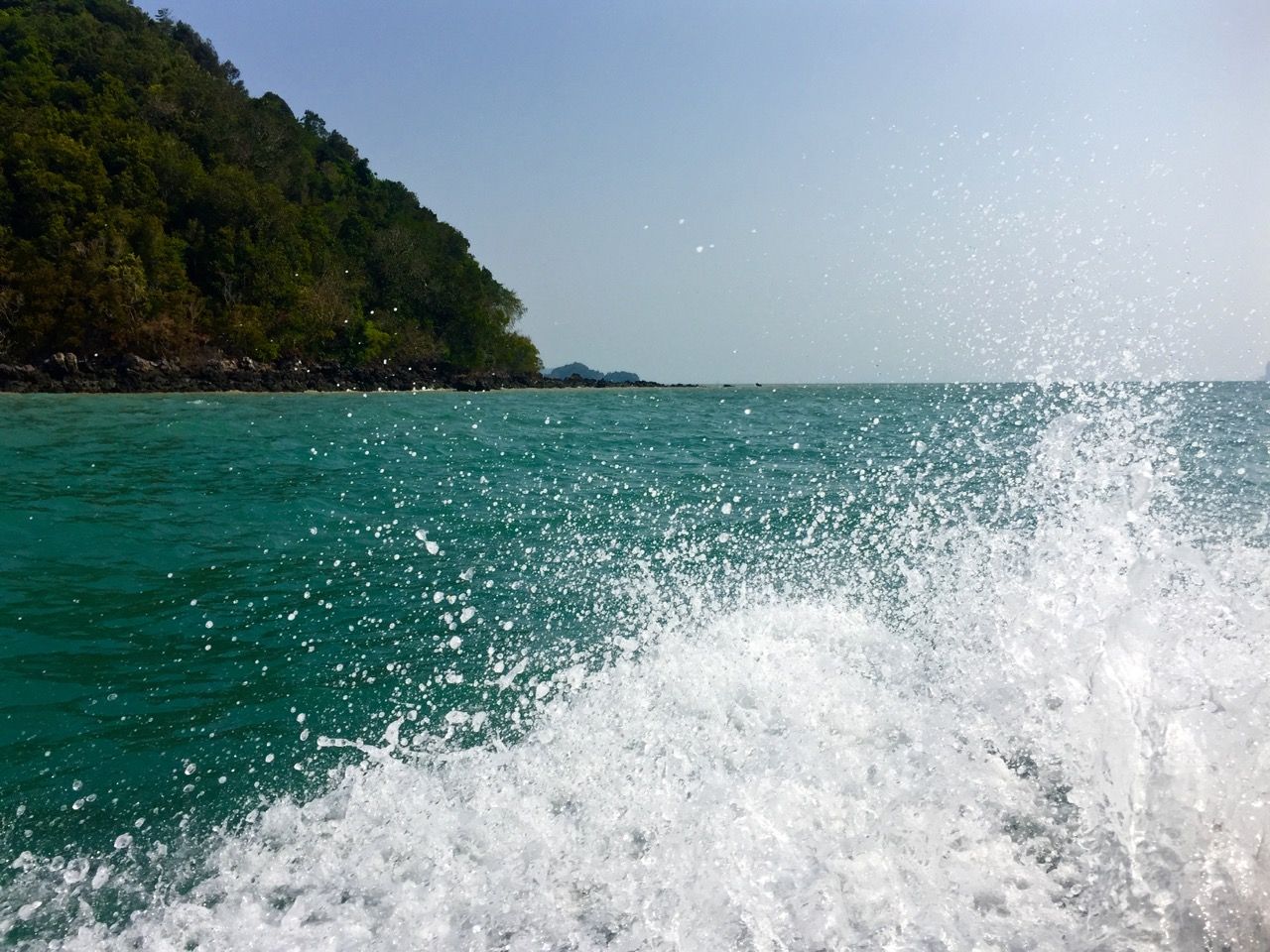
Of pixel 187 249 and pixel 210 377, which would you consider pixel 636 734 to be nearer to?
pixel 210 377

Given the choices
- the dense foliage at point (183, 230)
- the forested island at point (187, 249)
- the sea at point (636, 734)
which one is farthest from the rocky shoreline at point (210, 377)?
the sea at point (636, 734)

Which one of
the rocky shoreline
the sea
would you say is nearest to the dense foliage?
the rocky shoreline

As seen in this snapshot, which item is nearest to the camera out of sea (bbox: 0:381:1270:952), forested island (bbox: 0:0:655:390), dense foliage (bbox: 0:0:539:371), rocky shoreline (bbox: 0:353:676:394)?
sea (bbox: 0:381:1270:952)

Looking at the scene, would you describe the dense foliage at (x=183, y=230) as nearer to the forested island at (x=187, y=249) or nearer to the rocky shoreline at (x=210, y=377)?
the forested island at (x=187, y=249)

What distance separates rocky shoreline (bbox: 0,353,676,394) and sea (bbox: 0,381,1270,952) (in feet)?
127

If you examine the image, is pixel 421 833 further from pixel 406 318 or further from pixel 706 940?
pixel 406 318

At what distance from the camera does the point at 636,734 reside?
4.67 m

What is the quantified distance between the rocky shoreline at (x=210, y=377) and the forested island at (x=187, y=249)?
20cm

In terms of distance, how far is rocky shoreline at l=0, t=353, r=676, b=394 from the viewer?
1638 inches

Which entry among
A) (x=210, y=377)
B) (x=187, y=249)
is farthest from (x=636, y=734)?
(x=187, y=249)

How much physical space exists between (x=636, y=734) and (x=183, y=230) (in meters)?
71.6

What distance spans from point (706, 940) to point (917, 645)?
141 inches

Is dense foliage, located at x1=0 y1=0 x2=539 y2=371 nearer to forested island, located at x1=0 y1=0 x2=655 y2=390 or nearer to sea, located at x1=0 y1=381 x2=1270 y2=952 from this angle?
forested island, located at x1=0 y1=0 x2=655 y2=390

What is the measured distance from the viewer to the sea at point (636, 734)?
3246 mm
